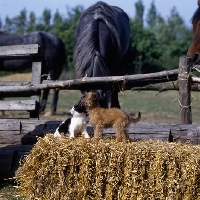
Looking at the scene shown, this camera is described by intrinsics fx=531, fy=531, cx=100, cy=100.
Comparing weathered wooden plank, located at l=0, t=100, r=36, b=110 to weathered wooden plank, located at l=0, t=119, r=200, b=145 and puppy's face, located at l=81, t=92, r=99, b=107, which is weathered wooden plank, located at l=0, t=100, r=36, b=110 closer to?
weathered wooden plank, located at l=0, t=119, r=200, b=145

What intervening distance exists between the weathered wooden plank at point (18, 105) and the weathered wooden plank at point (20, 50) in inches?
29.0

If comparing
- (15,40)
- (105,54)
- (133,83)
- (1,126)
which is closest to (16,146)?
(1,126)

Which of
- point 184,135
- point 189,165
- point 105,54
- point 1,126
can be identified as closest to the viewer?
point 189,165

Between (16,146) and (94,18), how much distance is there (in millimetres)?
3799

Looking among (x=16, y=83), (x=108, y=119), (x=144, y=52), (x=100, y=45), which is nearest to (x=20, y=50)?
(x=16, y=83)

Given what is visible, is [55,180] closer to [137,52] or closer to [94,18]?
[94,18]

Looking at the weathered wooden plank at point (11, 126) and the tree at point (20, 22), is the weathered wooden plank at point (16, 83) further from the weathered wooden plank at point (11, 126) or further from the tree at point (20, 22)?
the tree at point (20, 22)

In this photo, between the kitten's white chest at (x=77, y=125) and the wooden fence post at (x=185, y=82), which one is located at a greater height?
the wooden fence post at (x=185, y=82)

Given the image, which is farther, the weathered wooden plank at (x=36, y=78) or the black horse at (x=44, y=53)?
the black horse at (x=44, y=53)

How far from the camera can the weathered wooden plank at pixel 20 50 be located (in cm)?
774

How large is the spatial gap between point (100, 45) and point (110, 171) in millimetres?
4799

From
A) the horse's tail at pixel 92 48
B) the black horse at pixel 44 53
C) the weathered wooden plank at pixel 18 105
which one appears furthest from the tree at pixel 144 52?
the weathered wooden plank at pixel 18 105

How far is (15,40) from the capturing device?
50.9 ft

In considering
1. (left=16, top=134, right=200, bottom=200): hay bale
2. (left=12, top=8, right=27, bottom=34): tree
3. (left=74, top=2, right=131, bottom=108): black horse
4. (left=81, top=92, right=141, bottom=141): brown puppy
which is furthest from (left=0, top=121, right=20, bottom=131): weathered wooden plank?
(left=12, top=8, right=27, bottom=34): tree
